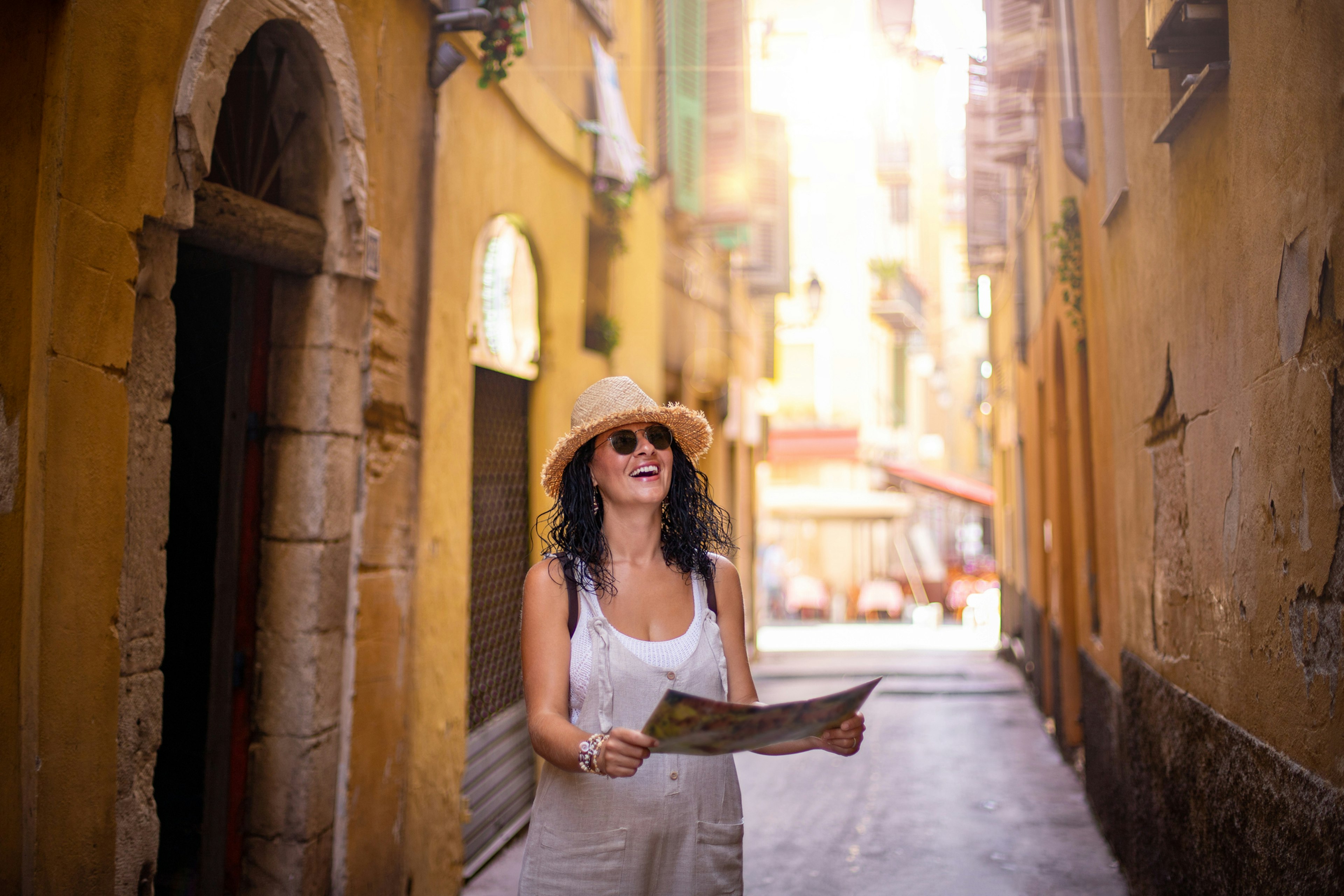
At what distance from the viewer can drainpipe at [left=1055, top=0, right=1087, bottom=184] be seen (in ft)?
18.7

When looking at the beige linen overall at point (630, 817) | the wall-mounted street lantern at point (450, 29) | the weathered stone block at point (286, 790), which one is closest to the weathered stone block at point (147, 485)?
the weathered stone block at point (286, 790)

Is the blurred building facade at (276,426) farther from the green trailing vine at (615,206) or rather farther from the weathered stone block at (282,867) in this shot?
the green trailing vine at (615,206)

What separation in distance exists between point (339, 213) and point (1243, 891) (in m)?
3.64

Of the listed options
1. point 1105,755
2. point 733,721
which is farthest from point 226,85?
point 1105,755

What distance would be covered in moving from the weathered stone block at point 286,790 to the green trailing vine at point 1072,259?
A: 4618 millimetres

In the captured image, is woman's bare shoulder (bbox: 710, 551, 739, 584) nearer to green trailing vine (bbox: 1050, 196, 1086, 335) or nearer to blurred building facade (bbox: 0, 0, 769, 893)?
blurred building facade (bbox: 0, 0, 769, 893)

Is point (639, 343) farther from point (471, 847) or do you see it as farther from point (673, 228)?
point (471, 847)

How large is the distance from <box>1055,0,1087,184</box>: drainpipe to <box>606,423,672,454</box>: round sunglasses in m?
4.14

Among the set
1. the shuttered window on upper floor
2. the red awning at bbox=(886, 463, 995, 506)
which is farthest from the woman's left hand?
the red awning at bbox=(886, 463, 995, 506)

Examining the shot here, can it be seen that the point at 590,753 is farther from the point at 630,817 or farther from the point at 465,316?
the point at 465,316

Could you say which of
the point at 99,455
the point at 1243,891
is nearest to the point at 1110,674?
the point at 1243,891

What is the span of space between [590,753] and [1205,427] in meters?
2.25

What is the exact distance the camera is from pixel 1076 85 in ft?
18.9

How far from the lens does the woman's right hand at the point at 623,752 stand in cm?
191
